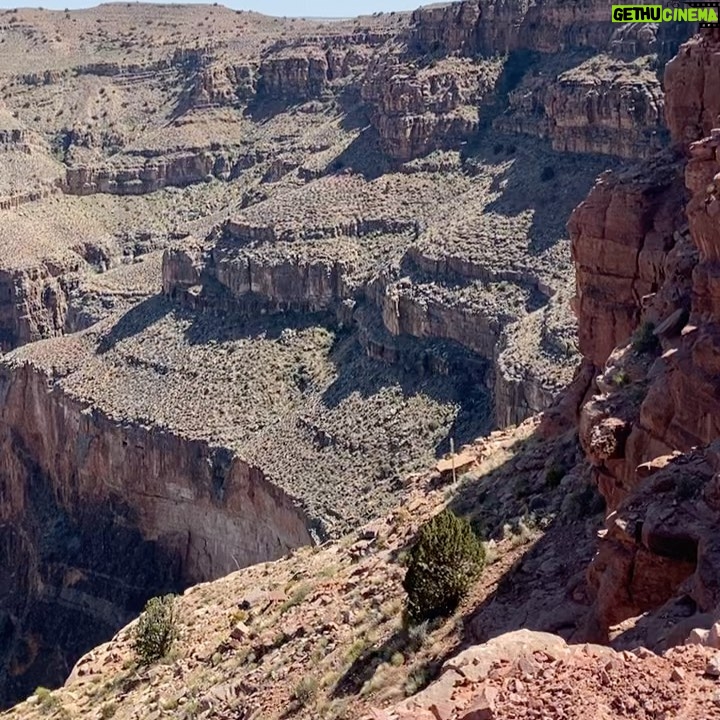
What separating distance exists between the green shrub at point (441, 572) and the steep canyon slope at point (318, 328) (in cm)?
942

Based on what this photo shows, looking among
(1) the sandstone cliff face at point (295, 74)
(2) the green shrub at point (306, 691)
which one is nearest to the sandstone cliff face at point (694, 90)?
(2) the green shrub at point (306, 691)

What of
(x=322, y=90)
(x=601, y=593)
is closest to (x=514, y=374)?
(x=601, y=593)

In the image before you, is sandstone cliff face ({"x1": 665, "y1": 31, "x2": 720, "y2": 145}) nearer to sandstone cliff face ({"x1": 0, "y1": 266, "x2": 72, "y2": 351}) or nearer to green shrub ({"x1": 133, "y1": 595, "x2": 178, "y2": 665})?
green shrub ({"x1": 133, "y1": 595, "x2": 178, "y2": 665})

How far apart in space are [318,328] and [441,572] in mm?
41394

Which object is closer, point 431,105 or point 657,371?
point 657,371

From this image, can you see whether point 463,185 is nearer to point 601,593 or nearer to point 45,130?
point 601,593

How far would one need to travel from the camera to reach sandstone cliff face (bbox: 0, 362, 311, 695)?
52438 millimetres

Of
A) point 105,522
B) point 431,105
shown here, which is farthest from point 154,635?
point 431,105

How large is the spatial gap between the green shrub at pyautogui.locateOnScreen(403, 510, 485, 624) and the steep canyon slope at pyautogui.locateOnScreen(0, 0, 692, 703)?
9421 mm

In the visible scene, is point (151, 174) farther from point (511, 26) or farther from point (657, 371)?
point (657, 371)

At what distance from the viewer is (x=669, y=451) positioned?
1941cm

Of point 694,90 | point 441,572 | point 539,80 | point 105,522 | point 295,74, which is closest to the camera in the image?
point 441,572

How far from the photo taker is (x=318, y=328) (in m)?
61.4

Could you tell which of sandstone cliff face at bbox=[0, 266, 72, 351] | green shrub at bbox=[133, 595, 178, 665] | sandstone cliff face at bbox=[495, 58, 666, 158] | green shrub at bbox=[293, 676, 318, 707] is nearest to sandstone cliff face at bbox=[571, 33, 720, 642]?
green shrub at bbox=[293, 676, 318, 707]
